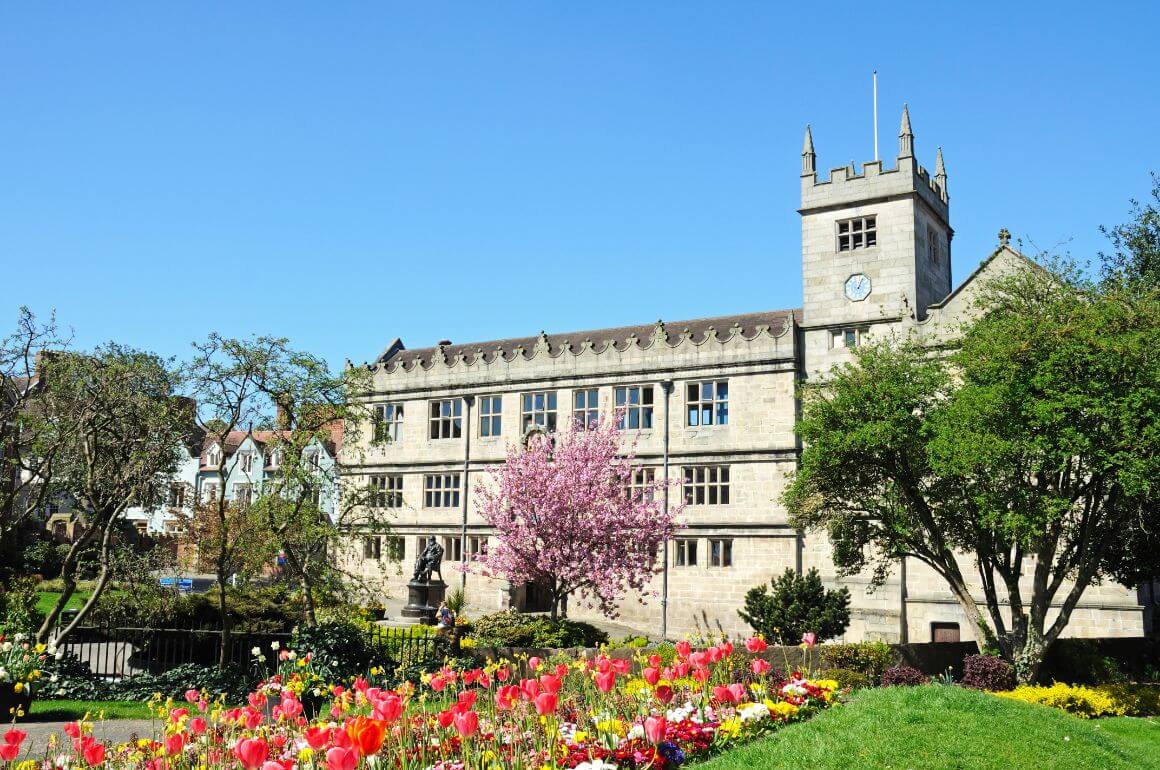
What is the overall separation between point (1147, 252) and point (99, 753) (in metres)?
42.5

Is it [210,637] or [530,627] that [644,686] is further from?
[210,637]

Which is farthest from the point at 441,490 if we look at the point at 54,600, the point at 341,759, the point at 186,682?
the point at 341,759

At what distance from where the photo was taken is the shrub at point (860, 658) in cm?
2036

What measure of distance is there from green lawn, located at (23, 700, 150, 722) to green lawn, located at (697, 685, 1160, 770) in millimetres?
11910

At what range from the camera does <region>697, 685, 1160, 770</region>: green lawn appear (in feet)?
33.5

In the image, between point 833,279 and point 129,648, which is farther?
point 833,279

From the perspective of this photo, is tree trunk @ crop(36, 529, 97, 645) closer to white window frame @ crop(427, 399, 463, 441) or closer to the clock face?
white window frame @ crop(427, 399, 463, 441)

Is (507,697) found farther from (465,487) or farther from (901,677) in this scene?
(465,487)

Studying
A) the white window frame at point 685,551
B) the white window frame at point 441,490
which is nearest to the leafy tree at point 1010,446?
the white window frame at point 685,551

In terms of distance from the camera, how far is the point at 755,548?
123 ft

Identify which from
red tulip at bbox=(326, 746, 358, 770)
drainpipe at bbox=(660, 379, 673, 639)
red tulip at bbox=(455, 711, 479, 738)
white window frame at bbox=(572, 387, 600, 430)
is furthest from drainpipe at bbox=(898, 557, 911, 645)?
red tulip at bbox=(326, 746, 358, 770)

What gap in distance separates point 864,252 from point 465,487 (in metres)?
20.6

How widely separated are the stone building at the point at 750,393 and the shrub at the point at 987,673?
1198 cm

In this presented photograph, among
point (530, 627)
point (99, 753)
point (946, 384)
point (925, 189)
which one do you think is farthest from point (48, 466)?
point (925, 189)
